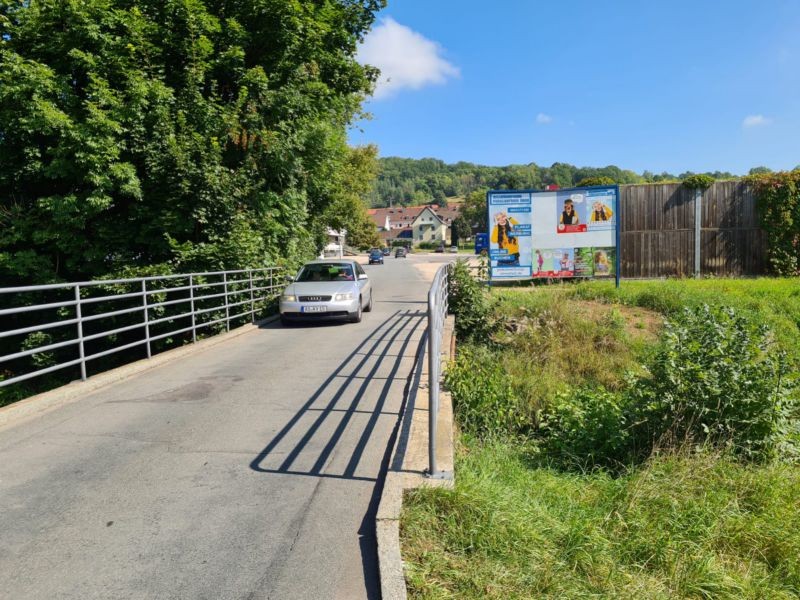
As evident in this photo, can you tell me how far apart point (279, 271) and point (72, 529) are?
1252 cm

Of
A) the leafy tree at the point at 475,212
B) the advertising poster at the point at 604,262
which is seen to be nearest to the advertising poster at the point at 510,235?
the advertising poster at the point at 604,262

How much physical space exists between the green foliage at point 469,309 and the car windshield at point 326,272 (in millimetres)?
2738

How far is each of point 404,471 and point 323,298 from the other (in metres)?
7.85

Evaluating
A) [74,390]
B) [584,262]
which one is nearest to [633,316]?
[584,262]

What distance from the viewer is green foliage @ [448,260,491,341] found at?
36.3ft

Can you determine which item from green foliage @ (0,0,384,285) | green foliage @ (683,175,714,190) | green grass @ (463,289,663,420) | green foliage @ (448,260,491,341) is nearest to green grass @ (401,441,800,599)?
green grass @ (463,289,663,420)

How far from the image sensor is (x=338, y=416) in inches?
217

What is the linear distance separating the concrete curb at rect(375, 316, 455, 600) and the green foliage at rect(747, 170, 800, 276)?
15854mm

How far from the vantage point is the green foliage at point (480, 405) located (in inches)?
239

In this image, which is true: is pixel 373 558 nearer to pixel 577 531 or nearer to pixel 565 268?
pixel 577 531

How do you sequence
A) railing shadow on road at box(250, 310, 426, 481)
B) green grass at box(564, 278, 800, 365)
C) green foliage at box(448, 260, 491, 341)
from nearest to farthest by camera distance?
railing shadow on road at box(250, 310, 426, 481), green foliage at box(448, 260, 491, 341), green grass at box(564, 278, 800, 365)

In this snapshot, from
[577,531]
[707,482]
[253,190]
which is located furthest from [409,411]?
[253,190]

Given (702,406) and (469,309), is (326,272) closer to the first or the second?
(469,309)

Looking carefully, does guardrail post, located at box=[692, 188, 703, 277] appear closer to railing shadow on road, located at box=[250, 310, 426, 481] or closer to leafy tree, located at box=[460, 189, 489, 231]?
railing shadow on road, located at box=[250, 310, 426, 481]
